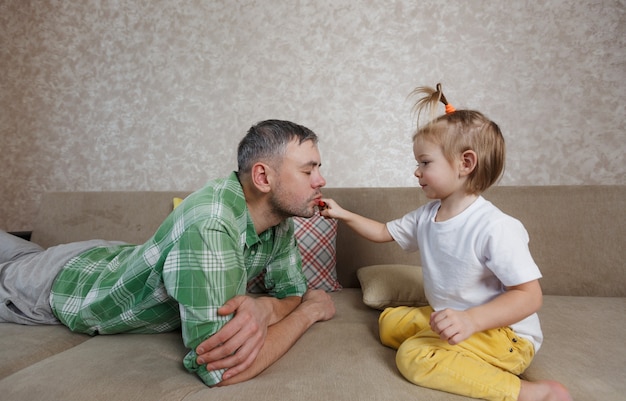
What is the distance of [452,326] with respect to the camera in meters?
0.93

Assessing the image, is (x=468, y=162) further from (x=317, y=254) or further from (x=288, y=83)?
(x=288, y=83)

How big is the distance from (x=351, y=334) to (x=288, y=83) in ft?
4.96

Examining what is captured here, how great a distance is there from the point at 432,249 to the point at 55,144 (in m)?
2.54

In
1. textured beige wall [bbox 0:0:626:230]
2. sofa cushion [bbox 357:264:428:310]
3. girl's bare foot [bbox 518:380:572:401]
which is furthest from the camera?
textured beige wall [bbox 0:0:626:230]

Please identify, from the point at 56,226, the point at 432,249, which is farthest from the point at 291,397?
the point at 56,226

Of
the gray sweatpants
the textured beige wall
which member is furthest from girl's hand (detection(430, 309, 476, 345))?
the textured beige wall

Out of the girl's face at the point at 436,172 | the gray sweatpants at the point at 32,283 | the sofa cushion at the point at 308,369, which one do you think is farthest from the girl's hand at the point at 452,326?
the gray sweatpants at the point at 32,283

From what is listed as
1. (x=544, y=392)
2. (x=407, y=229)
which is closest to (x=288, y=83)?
(x=407, y=229)

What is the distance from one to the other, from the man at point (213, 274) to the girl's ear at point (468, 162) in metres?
0.41

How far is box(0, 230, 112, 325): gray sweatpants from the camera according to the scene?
1.43 m

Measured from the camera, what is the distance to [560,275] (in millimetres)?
1729

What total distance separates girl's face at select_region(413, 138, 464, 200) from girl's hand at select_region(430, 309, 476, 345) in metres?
0.37

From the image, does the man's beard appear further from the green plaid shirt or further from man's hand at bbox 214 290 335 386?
man's hand at bbox 214 290 335 386

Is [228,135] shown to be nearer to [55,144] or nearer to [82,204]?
[82,204]
